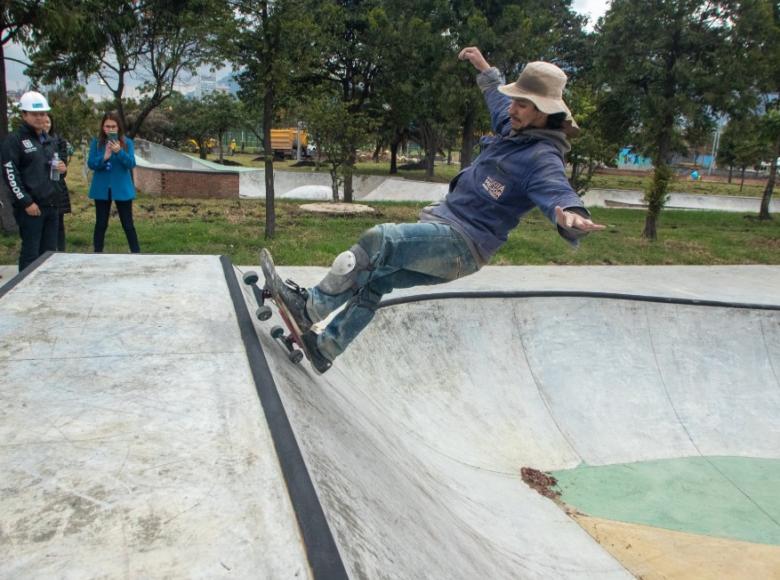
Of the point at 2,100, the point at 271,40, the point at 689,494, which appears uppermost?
the point at 271,40

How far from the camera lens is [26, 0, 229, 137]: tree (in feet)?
31.2

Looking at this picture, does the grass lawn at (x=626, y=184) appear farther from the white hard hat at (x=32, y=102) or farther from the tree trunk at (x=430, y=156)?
the white hard hat at (x=32, y=102)

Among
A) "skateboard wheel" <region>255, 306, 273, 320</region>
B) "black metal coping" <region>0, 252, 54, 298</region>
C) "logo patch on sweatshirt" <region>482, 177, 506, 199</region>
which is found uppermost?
"logo patch on sweatshirt" <region>482, 177, 506, 199</region>

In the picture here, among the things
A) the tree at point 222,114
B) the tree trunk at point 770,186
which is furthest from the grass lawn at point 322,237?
the tree at point 222,114

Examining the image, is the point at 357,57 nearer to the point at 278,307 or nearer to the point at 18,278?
the point at 18,278

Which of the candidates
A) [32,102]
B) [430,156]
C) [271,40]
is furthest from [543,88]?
[430,156]

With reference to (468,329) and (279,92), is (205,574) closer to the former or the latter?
(468,329)

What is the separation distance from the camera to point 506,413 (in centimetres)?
509

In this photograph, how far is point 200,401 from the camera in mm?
2535

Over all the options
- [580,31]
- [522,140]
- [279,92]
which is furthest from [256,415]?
[580,31]

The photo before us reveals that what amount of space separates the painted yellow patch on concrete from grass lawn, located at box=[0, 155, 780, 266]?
5.87 metres

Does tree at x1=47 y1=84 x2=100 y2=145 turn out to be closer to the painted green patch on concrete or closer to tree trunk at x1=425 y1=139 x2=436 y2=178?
tree trunk at x1=425 y1=139 x2=436 y2=178

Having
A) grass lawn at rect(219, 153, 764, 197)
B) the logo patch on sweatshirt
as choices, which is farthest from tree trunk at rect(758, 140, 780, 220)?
the logo patch on sweatshirt

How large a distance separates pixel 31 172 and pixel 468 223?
4.44 meters
